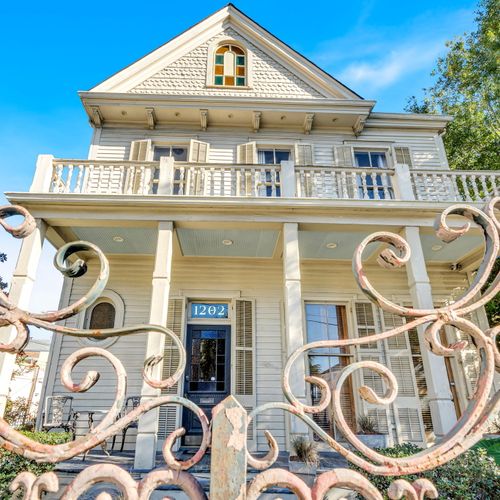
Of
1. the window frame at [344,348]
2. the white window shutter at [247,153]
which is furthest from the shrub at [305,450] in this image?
the white window shutter at [247,153]

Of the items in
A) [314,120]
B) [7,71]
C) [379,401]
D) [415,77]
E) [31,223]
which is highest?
[415,77]

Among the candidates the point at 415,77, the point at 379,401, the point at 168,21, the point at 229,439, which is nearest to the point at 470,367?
the point at 379,401

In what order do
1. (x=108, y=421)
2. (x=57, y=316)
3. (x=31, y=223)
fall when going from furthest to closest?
(x=31, y=223)
(x=57, y=316)
(x=108, y=421)

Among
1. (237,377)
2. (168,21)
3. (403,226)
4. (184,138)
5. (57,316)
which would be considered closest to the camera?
(57,316)

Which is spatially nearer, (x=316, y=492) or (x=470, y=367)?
(x=316, y=492)

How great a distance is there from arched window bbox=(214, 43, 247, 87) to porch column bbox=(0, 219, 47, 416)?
248 inches

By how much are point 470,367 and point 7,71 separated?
13072mm

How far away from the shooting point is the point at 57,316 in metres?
1.04

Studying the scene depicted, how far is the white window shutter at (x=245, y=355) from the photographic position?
21.6ft

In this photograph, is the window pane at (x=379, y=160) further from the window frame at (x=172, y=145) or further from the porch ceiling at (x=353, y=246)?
the window frame at (x=172, y=145)

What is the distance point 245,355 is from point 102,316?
3.10 meters

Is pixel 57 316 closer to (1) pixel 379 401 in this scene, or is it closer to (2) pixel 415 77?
(1) pixel 379 401

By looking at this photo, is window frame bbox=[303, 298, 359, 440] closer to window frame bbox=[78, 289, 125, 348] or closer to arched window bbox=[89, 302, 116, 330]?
window frame bbox=[78, 289, 125, 348]

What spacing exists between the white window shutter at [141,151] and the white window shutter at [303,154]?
11.6 ft
